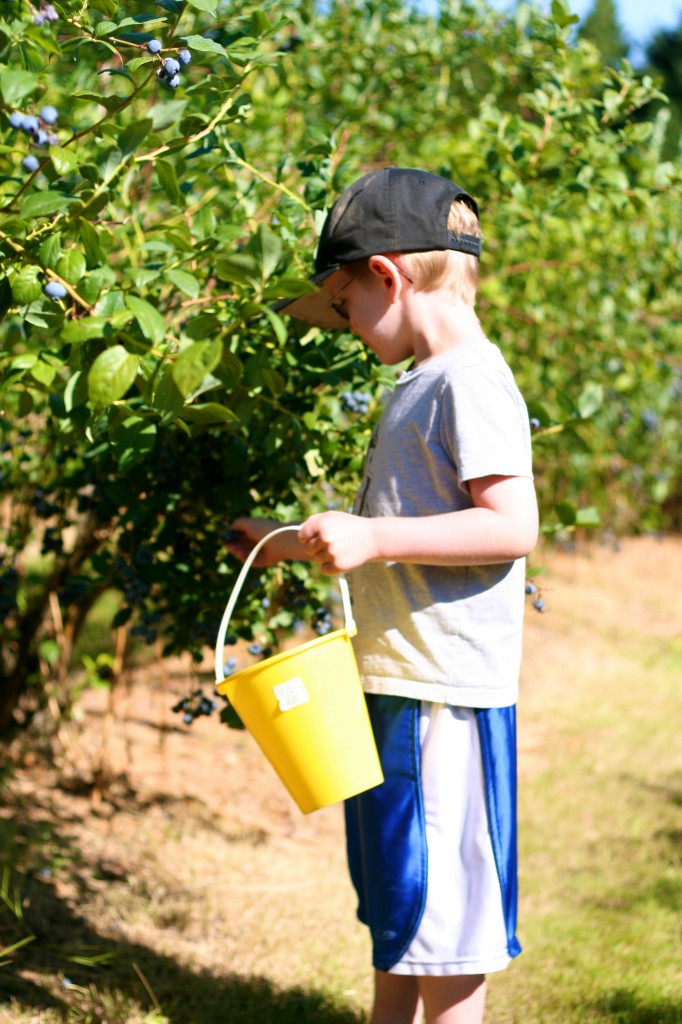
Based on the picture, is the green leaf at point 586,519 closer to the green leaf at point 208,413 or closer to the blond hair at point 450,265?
the blond hair at point 450,265

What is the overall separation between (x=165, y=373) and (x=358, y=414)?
23.6 inches

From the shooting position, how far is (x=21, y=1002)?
188cm

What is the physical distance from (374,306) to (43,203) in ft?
1.44

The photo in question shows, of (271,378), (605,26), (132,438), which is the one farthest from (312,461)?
(605,26)

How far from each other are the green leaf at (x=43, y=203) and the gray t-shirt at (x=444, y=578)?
19.0 inches

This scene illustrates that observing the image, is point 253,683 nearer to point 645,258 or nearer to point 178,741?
point 178,741

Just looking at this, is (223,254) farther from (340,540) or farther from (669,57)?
(669,57)

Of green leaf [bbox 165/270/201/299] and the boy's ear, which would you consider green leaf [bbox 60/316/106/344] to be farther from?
the boy's ear

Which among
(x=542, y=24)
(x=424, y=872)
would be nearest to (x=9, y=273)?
(x=424, y=872)

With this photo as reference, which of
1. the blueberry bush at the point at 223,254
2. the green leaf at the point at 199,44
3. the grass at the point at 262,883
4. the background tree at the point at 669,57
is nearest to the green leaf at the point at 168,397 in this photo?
the blueberry bush at the point at 223,254

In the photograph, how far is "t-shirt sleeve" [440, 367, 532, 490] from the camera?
1.32 m

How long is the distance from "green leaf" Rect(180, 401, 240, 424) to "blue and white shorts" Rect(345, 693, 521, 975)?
0.43 metres

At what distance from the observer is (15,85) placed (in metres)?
1.13

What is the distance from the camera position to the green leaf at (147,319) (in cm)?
128
